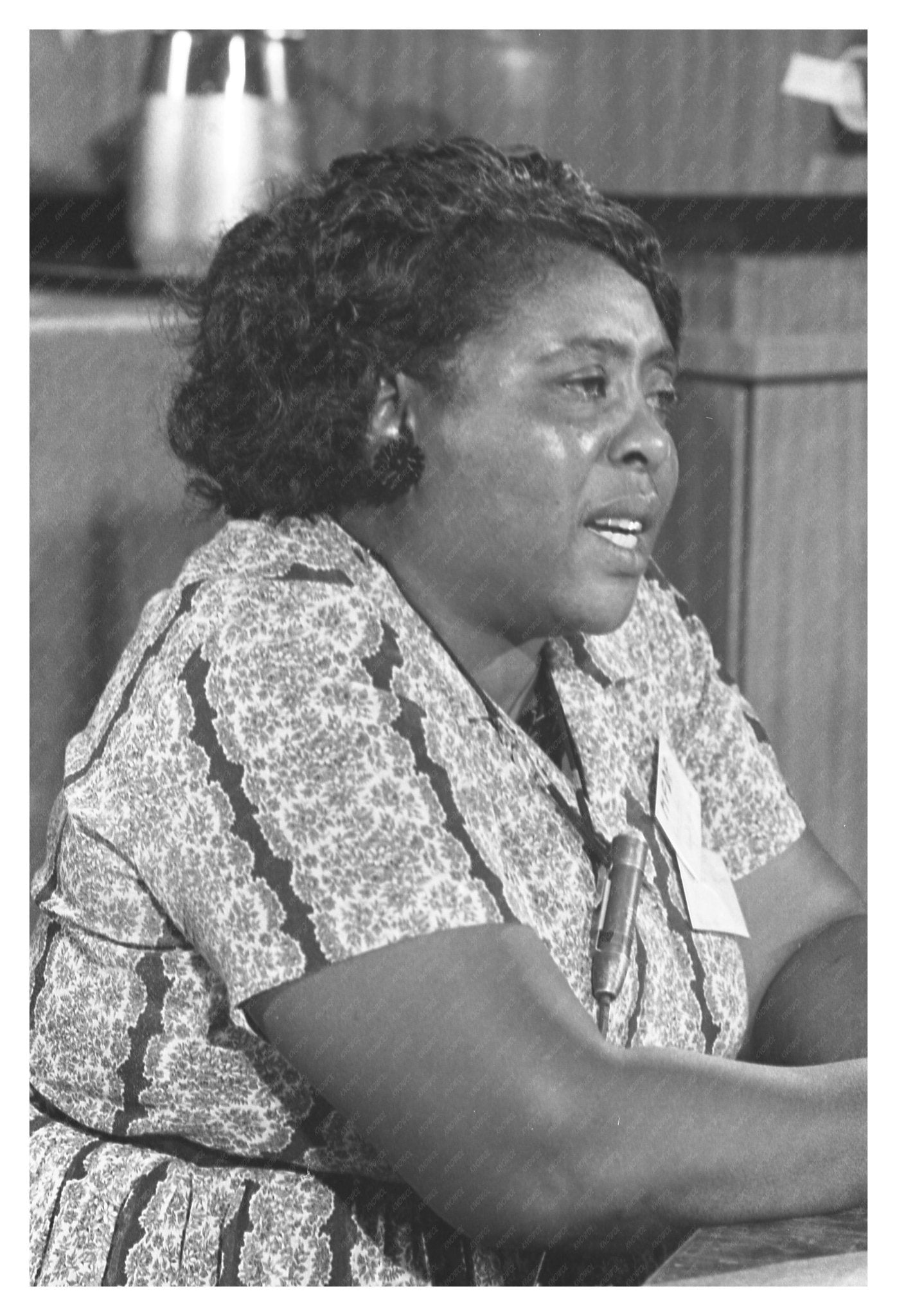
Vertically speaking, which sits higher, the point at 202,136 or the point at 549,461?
the point at 202,136

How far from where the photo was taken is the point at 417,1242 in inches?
55.9

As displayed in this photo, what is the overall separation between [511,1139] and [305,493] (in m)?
0.63

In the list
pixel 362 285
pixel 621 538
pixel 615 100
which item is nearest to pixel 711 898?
pixel 621 538

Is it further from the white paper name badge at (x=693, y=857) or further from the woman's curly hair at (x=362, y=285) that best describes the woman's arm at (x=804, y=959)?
the woman's curly hair at (x=362, y=285)

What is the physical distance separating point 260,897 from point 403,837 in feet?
0.40

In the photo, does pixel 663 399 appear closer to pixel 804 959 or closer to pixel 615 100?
pixel 804 959

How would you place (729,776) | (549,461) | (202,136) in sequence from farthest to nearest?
1. (202,136)
2. (729,776)
3. (549,461)

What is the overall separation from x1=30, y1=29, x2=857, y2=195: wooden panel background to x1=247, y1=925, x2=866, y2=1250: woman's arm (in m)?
1.77

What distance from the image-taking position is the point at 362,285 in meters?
1.50

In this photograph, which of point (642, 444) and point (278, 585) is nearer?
point (278, 585)

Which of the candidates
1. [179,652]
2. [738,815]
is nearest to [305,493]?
[179,652]

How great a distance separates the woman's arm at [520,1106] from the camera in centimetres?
121

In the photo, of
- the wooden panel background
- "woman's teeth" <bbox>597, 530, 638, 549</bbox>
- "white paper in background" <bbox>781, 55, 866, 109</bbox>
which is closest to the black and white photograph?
"woman's teeth" <bbox>597, 530, 638, 549</bbox>
